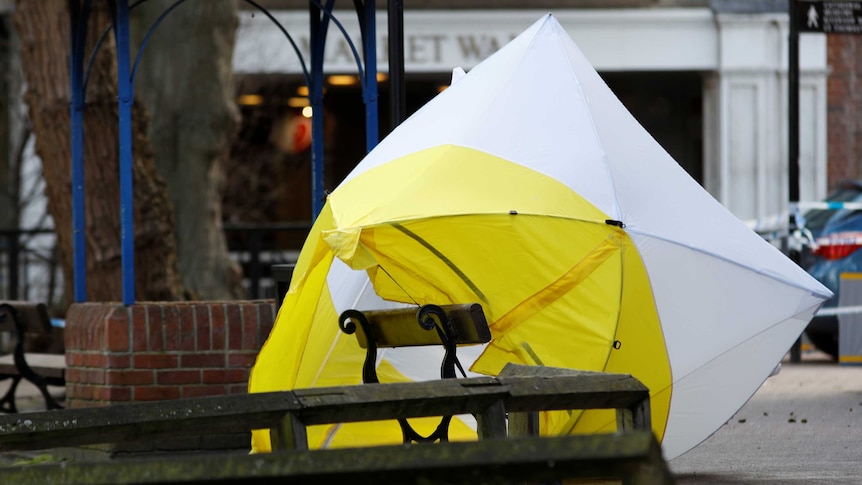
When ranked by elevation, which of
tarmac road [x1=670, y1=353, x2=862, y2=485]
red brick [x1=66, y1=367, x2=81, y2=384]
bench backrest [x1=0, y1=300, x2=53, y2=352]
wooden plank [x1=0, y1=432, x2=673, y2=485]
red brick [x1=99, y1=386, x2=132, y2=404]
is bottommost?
tarmac road [x1=670, y1=353, x2=862, y2=485]

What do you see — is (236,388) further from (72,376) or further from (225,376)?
(72,376)

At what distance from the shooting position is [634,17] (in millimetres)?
23125

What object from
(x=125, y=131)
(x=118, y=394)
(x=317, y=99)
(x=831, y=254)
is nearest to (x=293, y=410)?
(x=118, y=394)

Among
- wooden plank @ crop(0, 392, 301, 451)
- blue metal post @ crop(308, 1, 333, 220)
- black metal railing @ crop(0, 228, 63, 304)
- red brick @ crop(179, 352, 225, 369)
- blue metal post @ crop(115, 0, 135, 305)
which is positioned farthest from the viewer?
black metal railing @ crop(0, 228, 63, 304)

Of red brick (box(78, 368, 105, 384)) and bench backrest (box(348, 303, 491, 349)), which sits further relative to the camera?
red brick (box(78, 368, 105, 384))

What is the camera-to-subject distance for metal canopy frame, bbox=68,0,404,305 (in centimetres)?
839

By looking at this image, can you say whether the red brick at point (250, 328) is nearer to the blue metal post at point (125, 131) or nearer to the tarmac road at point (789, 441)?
the blue metal post at point (125, 131)

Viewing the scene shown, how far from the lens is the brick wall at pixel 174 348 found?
841 centimetres

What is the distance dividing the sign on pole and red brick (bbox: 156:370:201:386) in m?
7.92

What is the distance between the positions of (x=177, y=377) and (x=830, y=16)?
818cm

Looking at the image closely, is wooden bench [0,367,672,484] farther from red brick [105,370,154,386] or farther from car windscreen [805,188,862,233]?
car windscreen [805,188,862,233]

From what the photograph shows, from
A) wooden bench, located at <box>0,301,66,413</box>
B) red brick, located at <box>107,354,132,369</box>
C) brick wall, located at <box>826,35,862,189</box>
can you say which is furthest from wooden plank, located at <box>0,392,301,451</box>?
brick wall, located at <box>826,35,862,189</box>

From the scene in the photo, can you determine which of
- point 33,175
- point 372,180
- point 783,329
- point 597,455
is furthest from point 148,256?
point 33,175

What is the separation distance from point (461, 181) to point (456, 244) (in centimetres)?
27
